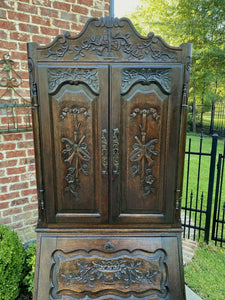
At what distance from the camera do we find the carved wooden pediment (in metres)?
1.30

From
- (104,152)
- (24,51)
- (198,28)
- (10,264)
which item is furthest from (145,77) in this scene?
(198,28)

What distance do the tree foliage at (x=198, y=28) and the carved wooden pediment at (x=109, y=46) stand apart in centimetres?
797

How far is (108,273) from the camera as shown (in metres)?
1.55

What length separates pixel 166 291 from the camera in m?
1.51

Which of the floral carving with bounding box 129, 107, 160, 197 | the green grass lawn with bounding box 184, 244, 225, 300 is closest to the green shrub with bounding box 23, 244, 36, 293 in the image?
the floral carving with bounding box 129, 107, 160, 197

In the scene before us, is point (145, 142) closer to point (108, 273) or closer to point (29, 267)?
point (108, 273)

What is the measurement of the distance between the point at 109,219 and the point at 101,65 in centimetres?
106

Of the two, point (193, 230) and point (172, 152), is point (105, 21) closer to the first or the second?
point (172, 152)

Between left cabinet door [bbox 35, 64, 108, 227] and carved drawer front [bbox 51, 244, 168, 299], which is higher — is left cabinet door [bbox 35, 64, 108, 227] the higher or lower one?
the higher one

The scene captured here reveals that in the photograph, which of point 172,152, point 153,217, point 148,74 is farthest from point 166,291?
point 148,74

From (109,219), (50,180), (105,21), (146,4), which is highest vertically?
(146,4)

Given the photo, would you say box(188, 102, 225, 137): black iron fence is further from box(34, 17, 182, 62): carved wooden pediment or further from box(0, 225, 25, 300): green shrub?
box(0, 225, 25, 300): green shrub

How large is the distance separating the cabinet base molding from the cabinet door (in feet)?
0.57

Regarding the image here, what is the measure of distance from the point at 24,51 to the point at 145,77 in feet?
4.30
